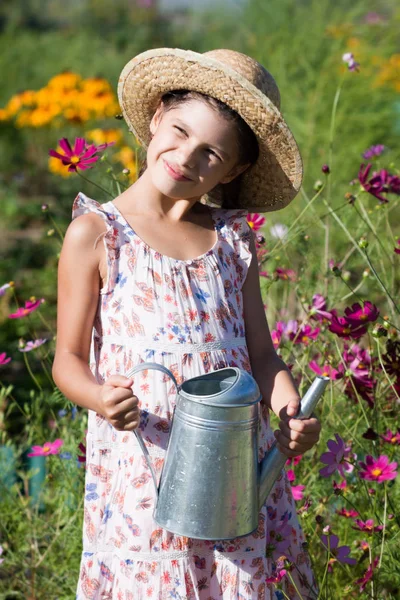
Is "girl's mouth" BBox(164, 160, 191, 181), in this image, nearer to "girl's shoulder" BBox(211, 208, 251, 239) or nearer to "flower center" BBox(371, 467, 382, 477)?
"girl's shoulder" BBox(211, 208, 251, 239)

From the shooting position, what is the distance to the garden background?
1.80 metres

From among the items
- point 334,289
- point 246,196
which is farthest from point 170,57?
point 334,289

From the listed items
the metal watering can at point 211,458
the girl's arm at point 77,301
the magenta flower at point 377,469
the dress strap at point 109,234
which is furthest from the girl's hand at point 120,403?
the magenta flower at point 377,469

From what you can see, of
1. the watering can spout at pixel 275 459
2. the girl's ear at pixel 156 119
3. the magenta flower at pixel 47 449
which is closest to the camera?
the watering can spout at pixel 275 459

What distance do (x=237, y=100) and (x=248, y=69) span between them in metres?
0.07

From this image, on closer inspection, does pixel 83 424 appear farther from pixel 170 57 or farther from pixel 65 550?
pixel 170 57

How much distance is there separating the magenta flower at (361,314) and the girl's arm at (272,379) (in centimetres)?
15

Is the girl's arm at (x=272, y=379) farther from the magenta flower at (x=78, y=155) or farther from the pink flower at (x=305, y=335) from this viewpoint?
the magenta flower at (x=78, y=155)

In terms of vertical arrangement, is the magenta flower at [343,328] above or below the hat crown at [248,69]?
below

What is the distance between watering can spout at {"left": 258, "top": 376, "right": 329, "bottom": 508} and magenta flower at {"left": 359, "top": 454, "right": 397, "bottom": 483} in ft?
0.63

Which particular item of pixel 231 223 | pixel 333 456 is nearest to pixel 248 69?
pixel 231 223

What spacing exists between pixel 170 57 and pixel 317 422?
682 mm

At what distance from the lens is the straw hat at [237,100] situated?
5.00 feet

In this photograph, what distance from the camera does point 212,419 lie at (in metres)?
1.28
